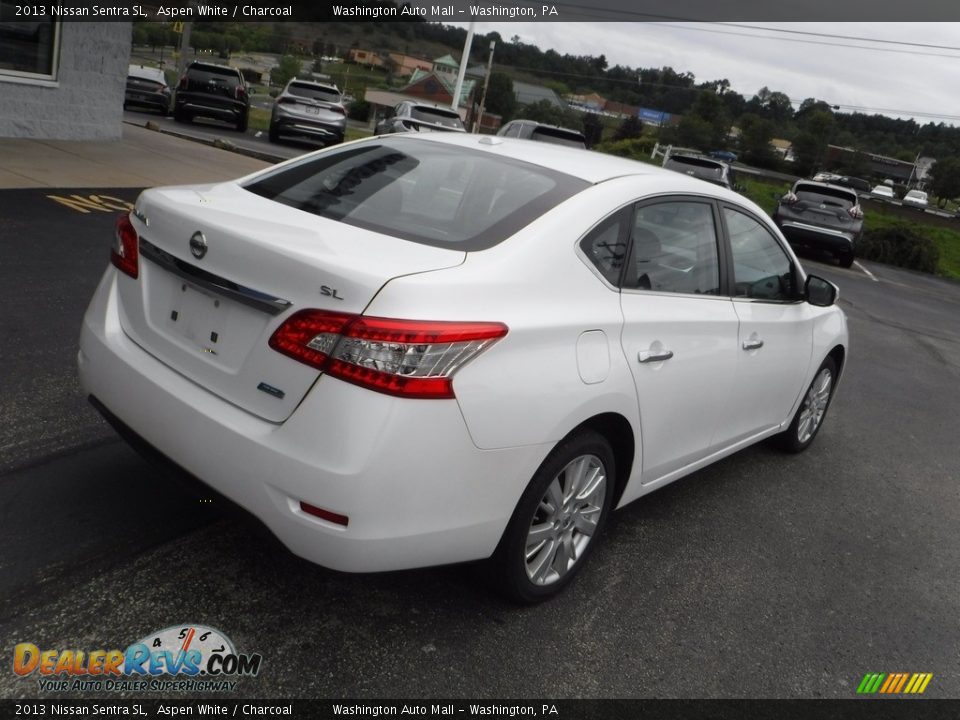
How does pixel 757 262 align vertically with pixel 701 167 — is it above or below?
above

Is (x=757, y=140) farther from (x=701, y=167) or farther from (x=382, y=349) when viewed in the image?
(x=382, y=349)

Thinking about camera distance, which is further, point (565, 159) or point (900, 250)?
point (900, 250)

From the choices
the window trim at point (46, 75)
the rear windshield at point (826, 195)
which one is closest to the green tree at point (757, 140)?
the rear windshield at point (826, 195)

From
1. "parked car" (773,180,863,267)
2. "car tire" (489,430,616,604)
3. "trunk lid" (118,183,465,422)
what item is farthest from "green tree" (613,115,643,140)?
"trunk lid" (118,183,465,422)

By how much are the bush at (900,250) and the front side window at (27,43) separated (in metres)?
21.1

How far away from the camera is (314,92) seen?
2470 centimetres

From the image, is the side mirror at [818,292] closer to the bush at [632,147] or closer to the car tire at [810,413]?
the car tire at [810,413]

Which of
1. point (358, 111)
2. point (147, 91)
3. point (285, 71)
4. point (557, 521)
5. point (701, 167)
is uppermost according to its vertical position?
point (701, 167)

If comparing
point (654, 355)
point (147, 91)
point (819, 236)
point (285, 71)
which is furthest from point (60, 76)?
point (285, 71)

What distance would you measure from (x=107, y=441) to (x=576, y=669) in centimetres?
239

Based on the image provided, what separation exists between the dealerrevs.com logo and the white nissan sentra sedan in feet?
1.45

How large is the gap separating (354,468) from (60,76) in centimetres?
1202

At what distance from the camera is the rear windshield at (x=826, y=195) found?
19.5 metres

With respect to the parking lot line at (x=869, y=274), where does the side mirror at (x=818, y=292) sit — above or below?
above
